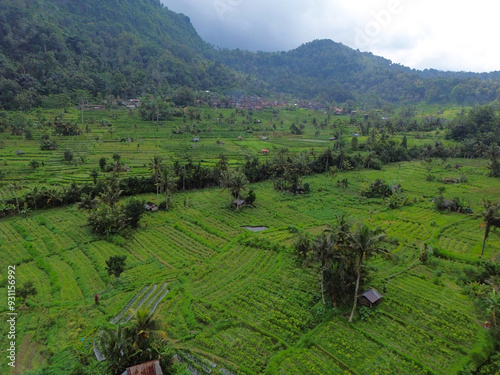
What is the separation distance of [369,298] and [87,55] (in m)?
149

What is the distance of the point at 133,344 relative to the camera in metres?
17.1

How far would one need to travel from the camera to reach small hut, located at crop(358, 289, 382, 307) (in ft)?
78.1

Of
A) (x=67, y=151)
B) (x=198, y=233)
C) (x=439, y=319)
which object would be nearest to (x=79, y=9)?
(x=67, y=151)

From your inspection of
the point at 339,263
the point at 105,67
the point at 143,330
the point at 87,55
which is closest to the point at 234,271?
the point at 339,263

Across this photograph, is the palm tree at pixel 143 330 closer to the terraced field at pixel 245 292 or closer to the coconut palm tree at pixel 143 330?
the coconut palm tree at pixel 143 330

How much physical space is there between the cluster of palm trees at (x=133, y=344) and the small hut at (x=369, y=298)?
1444cm

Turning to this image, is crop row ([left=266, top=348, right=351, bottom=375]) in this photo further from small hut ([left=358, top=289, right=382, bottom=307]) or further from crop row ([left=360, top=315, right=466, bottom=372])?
small hut ([left=358, top=289, right=382, bottom=307])

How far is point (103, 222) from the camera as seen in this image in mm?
35062

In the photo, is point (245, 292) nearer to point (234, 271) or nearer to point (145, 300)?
point (234, 271)

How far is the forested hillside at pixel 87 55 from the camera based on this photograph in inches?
4167

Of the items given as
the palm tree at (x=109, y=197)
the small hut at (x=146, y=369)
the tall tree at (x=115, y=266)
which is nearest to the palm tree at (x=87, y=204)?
the palm tree at (x=109, y=197)

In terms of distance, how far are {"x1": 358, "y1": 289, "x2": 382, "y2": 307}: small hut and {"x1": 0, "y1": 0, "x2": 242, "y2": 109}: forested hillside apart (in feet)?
333

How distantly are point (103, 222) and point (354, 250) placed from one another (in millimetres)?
26632

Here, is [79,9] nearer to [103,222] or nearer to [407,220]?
[103,222]
